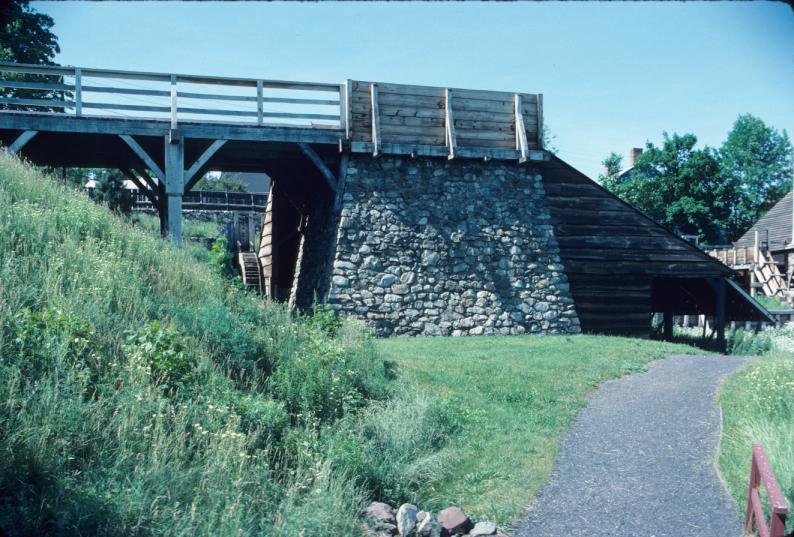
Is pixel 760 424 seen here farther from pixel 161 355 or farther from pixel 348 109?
pixel 348 109

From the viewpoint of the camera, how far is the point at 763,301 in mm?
30672

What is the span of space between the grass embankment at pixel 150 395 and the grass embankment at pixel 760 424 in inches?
168

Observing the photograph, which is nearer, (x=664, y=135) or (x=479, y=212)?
(x=479, y=212)

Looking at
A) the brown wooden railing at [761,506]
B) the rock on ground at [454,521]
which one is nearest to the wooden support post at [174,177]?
the rock on ground at [454,521]

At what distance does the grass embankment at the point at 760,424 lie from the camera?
7.10 metres

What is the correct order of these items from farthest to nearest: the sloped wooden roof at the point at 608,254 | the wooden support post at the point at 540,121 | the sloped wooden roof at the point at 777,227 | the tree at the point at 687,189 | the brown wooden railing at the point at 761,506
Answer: the tree at the point at 687,189, the sloped wooden roof at the point at 777,227, the sloped wooden roof at the point at 608,254, the wooden support post at the point at 540,121, the brown wooden railing at the point at 761,506

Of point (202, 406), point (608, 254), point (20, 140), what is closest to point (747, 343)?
point (608, 254)

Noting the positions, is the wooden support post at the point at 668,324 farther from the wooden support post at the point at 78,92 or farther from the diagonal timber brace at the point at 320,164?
the wooden support post at the point at 78,92

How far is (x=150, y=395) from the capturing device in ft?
22.8

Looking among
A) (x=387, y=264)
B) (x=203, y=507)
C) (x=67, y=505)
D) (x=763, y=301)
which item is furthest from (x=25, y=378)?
(x=763, y=301)

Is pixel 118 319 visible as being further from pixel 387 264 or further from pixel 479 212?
pixel 479 212

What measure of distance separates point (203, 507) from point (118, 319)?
3.47 m

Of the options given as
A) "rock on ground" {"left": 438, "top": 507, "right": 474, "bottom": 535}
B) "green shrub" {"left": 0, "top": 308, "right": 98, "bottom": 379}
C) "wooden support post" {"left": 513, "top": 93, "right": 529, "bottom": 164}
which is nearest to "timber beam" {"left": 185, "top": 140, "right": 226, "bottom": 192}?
"wooden support post" {"left": 513, "top": 93, "right": 529, "bottom": 164}

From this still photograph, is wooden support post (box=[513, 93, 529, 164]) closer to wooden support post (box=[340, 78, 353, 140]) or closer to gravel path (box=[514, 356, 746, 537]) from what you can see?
wooden support post (box=[340, 78, 353, 140])
